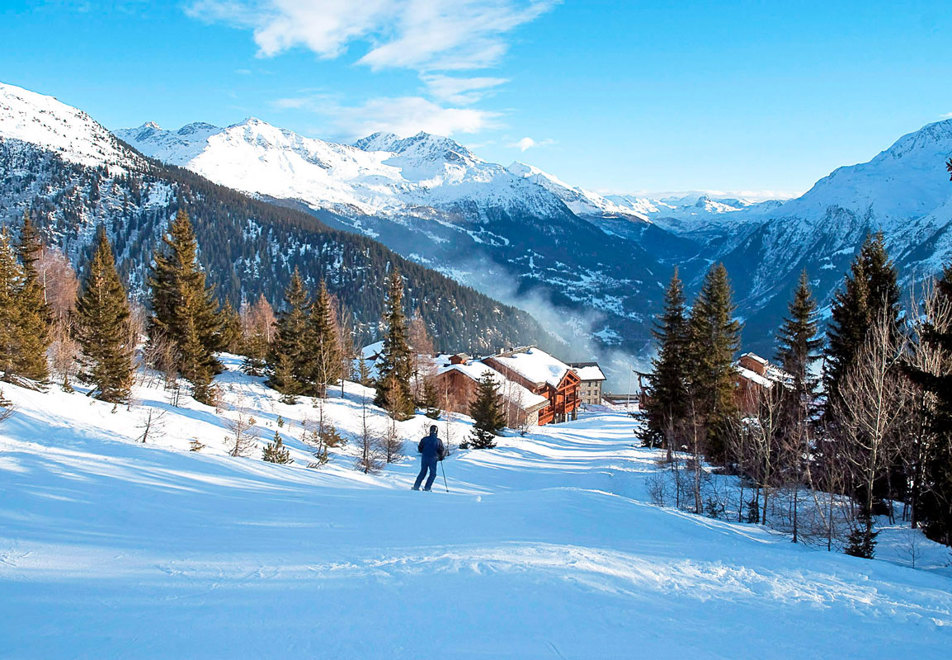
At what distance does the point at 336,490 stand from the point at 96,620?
26.8ft

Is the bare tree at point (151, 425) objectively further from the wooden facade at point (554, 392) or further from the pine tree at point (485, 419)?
the wooden facade at point (554, 392)

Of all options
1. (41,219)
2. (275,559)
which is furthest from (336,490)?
(41,219)

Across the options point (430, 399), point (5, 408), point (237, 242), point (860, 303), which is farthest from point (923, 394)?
point (237, 242)

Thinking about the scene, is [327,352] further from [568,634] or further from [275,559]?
[568,634]

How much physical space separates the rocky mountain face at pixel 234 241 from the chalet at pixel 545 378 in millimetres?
73335

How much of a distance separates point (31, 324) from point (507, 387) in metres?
42.4

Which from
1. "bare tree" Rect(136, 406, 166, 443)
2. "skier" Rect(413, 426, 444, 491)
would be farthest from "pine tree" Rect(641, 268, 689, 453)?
"bare tree" Rect(136, 406, 166, 443)

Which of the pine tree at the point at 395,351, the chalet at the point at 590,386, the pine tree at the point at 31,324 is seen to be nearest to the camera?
the pine tree at the point at 31,324

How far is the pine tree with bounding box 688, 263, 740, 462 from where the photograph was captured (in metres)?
31.0

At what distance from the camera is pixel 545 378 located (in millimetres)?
68875

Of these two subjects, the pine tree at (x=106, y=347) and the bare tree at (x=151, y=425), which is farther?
the pine tree at (x=106, y=347)

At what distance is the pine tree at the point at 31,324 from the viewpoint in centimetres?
2220

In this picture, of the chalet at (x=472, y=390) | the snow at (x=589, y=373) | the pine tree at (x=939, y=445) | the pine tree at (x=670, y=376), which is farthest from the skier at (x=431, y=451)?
the snow at (x=589, y=373)

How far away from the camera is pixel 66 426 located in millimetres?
15461
